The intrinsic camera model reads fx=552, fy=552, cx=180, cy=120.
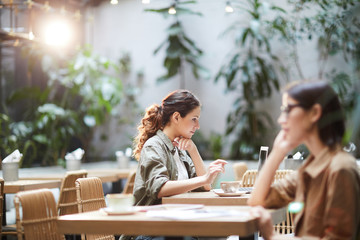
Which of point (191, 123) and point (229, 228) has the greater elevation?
point (191, 123)

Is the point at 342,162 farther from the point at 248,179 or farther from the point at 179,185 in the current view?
the point at 248,179

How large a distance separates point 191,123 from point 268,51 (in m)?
4.52

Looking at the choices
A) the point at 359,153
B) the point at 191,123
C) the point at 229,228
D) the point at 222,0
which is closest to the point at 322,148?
the point at 229,228

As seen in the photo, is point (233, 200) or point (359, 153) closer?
point (233, 200)

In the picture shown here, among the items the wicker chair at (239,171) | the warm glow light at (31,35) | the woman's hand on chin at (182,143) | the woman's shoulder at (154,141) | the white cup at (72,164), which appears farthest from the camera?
the white cup at (72,164)

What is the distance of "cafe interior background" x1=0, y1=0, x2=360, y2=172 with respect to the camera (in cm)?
710

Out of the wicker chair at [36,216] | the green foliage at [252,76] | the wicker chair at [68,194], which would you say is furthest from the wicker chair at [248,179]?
the green foliage at [252,76]

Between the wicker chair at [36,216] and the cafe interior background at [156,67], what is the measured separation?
438cm

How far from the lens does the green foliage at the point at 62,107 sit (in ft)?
23.5

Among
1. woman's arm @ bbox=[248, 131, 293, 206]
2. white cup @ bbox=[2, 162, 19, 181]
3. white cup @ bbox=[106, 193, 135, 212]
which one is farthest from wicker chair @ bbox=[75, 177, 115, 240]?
white cup @ bbox=[2, 162, 19, 181]

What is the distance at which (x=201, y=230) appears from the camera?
67.5 inches

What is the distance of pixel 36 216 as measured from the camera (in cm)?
201

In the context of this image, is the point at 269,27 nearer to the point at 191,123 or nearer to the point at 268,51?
the point at 268,51

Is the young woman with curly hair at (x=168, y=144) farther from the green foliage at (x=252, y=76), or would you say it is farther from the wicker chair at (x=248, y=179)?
the green foliage at (x=252, y=76)
